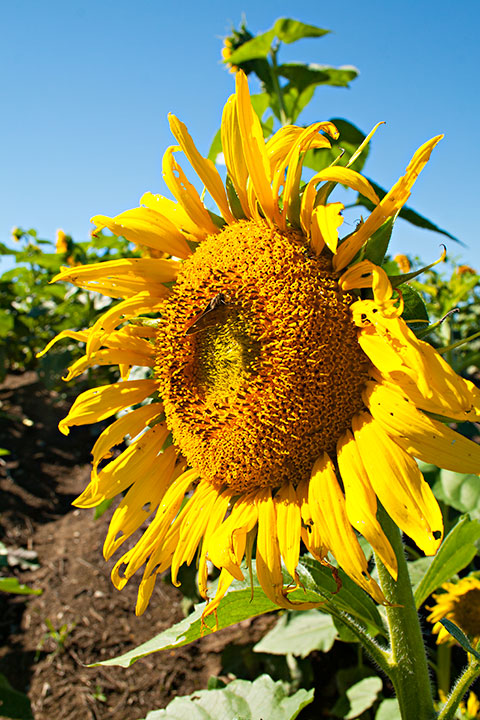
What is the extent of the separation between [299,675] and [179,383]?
192 cm

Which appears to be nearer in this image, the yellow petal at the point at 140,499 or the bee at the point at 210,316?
the bee at the point at 210,316

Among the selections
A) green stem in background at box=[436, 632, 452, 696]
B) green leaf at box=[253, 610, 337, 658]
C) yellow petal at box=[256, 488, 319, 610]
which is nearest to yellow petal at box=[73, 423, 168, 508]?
yellow petal at box=[256, 488, 319, 610]

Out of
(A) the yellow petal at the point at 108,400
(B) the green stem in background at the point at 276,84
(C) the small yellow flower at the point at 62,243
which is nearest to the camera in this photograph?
(A) the yellow petal at the point at 108,400

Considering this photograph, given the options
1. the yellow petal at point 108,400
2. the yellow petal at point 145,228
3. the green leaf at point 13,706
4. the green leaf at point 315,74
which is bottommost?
the green leaf at point 13,706

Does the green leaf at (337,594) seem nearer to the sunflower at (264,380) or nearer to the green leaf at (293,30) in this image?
the sunflower at (264,380)

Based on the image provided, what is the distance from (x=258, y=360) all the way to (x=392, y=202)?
0.45 m

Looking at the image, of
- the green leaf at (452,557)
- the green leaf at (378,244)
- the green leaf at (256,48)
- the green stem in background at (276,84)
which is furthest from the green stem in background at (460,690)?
the green leaf at (256,48)

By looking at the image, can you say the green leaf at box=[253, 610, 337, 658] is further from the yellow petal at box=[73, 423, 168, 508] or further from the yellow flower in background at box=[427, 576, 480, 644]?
the yellow petal at box=[73, 423, 168, 508]

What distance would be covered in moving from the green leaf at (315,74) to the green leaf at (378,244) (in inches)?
64.0

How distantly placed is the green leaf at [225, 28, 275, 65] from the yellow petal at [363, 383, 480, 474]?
1952mm

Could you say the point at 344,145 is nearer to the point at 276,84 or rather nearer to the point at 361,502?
the point at 276,84

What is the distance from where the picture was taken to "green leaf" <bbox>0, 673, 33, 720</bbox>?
2.27 meters

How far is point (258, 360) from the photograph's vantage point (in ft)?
4.34

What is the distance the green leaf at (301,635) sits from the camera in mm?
2365
